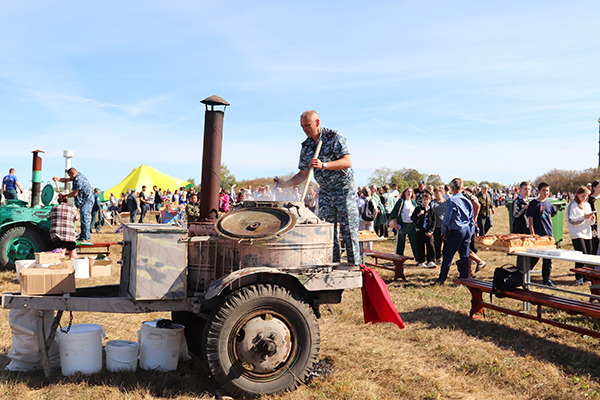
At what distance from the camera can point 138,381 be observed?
4.05 m

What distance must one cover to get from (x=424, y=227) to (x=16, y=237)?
8.57 meters

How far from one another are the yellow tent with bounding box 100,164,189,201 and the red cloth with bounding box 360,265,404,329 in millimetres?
33878

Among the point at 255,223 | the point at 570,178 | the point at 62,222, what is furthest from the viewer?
the point at 570,178

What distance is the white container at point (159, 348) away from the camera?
432 centimetres

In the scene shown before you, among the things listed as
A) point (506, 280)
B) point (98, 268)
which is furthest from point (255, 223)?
point (98, 268)

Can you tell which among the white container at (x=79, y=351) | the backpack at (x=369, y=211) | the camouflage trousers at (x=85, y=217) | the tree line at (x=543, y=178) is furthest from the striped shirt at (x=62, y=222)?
the tree line at (x=543, y=178)

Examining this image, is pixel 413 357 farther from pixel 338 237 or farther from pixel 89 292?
pixel 89 292

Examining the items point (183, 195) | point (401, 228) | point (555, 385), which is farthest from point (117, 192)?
point (555, 385)

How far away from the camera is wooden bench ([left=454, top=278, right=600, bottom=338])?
509 centimetres

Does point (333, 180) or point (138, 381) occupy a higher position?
point (333, 180)

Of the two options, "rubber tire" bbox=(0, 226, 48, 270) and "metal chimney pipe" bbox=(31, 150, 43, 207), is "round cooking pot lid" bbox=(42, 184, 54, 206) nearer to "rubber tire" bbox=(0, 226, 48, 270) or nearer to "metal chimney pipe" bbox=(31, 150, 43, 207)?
"metal chimney pipe" bbox=(31, 150, 43, 207)

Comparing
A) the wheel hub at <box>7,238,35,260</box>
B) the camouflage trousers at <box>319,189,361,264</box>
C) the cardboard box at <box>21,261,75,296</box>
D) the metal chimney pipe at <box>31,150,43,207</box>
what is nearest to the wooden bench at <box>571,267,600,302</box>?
the camouflage trousers at <box>319,189,361,264</box>

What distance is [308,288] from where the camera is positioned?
13.1 feet

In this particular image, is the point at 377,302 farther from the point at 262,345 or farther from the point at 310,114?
the point at 310,114
